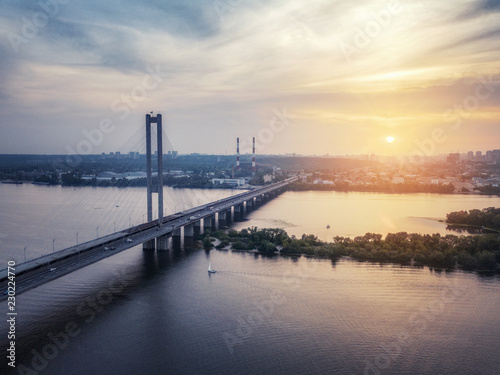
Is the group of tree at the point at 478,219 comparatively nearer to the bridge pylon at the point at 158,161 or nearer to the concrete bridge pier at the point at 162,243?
the concrete bridge pier at the point at 162,243

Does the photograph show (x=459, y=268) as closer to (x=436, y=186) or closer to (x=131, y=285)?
(x=131, y=285)

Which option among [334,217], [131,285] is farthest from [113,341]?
[334,217]

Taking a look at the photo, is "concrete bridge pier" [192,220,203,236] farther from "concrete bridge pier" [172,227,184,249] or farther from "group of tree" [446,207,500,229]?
"group of tree" [446,207,500,229]

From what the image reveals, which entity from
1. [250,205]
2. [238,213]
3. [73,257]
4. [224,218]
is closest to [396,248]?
[73,257]

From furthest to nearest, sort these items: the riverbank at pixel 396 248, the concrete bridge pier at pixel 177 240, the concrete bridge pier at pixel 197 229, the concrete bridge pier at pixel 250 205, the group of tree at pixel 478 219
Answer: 1. the concrete bridge pier at pixel 250 205
2. the group of tree at pixel 478 219
3. the concrete bridge pier at pixel 197 229
4. the concrete bridge pier at pixel 177 240
5. the riverbank at pixel 396 248

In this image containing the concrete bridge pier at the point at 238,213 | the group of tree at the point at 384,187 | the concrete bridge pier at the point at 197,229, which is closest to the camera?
the concrete bridge pier at the point at 197,229

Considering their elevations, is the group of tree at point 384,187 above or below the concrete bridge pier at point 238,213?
above

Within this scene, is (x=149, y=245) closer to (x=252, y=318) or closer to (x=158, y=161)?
(x=158, y=161)

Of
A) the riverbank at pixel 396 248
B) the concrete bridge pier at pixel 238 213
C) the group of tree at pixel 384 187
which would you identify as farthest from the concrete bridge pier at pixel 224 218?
the group of tree at pixel 384 187
